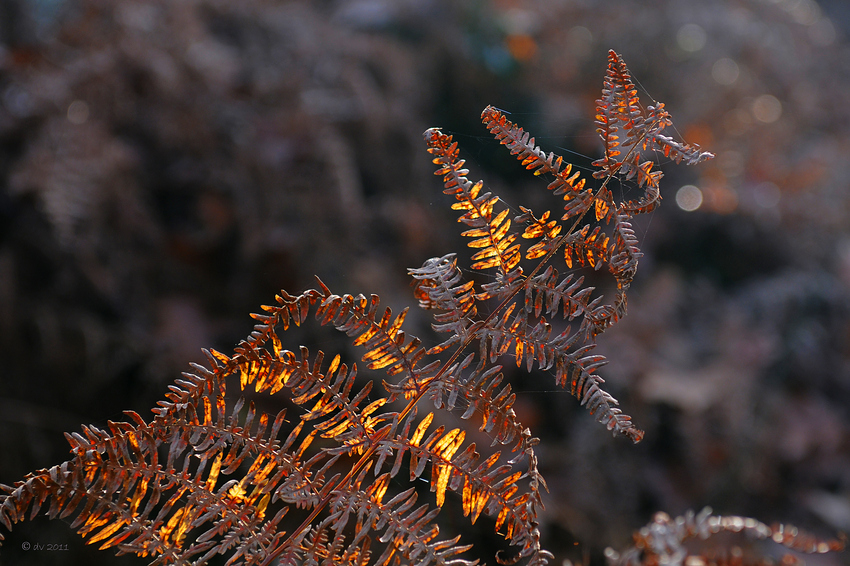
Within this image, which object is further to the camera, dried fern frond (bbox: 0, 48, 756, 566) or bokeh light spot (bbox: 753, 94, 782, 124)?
bokeh light spot (bbox: 753, 94, 782, 124)

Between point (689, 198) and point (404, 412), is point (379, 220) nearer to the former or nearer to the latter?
point (689, 198)

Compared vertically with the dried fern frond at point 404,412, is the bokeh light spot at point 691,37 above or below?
above

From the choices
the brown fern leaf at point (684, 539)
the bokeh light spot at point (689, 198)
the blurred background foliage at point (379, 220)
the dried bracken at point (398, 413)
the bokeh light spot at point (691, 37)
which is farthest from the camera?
the bokeh light spot at point (691, 37)

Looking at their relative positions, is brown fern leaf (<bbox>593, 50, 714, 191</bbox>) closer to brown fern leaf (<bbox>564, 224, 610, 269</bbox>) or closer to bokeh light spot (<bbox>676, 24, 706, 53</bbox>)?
brown fern leaf (<bbox>564, 224, 610, 269</bbox>)

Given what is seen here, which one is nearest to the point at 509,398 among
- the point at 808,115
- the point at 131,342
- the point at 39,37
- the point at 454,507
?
the point at 454,507

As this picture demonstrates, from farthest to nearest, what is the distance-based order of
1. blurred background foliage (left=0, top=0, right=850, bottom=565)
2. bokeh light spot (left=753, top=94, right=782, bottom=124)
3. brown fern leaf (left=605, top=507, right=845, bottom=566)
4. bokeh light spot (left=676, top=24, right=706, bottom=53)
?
bokeh light spot (left=676, top=24, right=706, bottom=53) < bokeh light spot (left=753, top=94, right=782, bottom=124) < blurred background foliage (left=0, top=0, right=850, bottom=565) < brown fern leaf (left=605, top=507, right=845, bottom=566)

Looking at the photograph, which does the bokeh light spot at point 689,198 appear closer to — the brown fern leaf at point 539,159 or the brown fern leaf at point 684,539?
the brown fern leaf at point 684,539

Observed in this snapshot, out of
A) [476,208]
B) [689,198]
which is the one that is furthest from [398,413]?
[689,198]

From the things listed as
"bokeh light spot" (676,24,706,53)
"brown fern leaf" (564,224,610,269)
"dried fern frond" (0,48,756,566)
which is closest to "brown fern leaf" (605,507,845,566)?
"dried fern frond" (0,48,756,566)

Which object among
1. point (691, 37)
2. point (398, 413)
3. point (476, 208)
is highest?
point (691, 37)

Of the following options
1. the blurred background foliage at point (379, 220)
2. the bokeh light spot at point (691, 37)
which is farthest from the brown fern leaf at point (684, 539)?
the bokeh light spot at point (691, 37)
